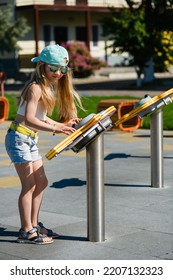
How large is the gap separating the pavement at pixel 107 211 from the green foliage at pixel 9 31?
30.4m

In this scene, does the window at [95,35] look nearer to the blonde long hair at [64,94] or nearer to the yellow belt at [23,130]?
the blonde long hair at [64,94]

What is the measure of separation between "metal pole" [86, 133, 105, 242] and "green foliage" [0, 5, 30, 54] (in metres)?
36.5

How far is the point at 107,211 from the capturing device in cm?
846

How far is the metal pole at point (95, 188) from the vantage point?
23.1 ft

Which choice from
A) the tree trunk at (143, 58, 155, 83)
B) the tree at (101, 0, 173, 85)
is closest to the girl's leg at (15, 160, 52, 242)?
the tree at (101, 0, 173, 85)

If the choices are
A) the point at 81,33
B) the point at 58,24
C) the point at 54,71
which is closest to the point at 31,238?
the point at 54,71

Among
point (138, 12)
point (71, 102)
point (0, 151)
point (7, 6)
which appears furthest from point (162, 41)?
point (71, 102)

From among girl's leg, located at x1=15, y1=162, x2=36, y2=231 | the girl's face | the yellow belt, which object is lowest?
girl's leg, located at x1=15, y1=162, x2=36, y2=231

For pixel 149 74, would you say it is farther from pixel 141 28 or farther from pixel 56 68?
pixel 56 68

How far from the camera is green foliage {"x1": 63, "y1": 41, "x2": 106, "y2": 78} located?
4175 cm

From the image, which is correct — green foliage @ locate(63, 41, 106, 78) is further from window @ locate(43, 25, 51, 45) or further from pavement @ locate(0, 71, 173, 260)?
pavement @ locate(0, 71, 173, 260)

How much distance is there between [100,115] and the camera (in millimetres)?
6848

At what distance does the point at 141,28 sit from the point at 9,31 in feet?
43.3

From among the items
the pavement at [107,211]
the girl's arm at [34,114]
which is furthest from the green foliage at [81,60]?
the girl's arm at [34,114]
